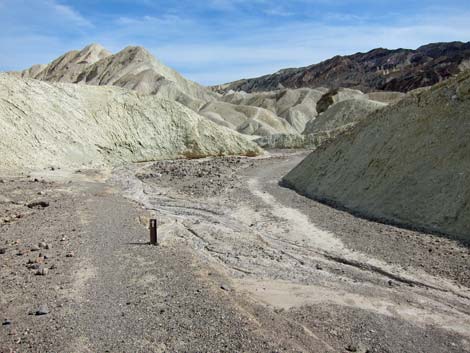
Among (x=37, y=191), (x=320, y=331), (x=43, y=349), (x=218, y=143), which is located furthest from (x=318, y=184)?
(x=218, y=143)

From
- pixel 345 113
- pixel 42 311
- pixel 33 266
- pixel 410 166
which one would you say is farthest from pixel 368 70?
pixel 42 311

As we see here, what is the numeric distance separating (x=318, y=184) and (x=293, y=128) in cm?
7368

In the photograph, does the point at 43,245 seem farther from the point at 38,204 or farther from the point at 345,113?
the point at 345,113

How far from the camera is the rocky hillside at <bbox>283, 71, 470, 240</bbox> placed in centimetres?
1391

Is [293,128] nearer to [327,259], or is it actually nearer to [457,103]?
[457,103]

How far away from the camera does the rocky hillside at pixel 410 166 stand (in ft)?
45.6

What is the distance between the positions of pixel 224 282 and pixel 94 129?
2831 cm

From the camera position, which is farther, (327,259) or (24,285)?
(327,259)

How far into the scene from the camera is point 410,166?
54.2 feet

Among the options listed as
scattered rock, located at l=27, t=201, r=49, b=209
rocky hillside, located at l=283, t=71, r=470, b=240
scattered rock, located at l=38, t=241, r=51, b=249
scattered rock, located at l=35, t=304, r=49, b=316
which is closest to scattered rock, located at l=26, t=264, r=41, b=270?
scattered rock, located at l=38, t=241, r=51, b=249

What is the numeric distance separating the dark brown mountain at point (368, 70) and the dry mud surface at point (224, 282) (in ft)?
364

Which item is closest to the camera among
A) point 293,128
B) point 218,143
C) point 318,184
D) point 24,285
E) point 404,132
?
point 24,285

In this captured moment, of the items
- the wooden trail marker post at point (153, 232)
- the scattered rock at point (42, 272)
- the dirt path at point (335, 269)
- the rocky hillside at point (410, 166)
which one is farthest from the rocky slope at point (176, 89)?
the scattered rock at point (42, 272)

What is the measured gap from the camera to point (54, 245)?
11.2 meters
